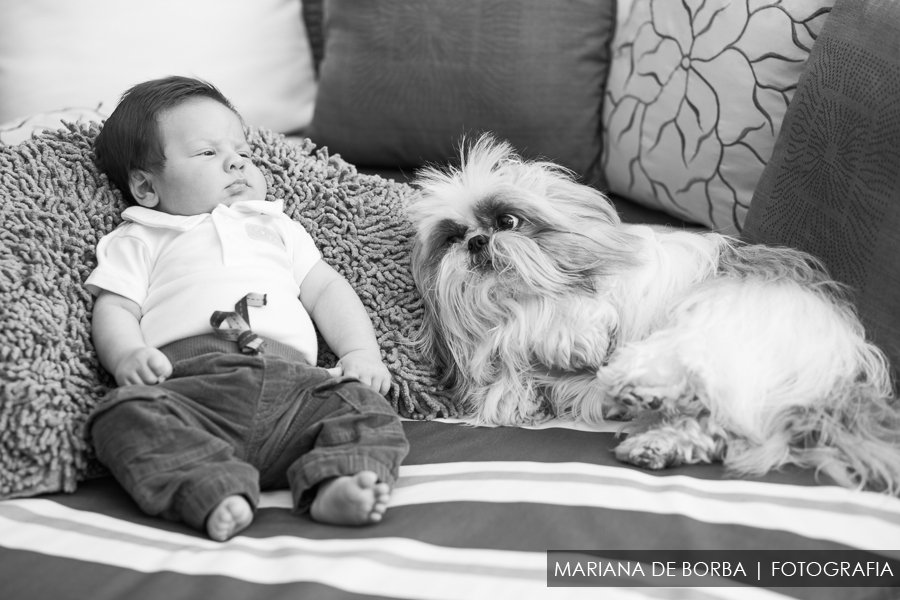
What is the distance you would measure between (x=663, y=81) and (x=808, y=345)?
102 cm

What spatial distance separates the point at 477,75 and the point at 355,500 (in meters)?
1.46

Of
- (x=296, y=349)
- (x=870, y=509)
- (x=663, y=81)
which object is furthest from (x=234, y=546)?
(x=663, y=81)

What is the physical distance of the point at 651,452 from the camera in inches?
50.6

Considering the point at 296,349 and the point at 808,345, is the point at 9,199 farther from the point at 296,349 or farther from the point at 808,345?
the point at 808,345

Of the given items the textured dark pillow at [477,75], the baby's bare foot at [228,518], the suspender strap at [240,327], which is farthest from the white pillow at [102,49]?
the baby's bare foot at [228,518]

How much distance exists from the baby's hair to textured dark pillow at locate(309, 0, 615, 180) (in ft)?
2.70

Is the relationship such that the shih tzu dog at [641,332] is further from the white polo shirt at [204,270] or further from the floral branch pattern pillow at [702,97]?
the floral branch pattern pillow at [702,97]

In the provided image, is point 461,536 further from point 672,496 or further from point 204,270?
point 204,270

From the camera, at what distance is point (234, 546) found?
1.14 meters

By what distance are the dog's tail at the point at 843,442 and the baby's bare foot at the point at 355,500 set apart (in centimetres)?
58

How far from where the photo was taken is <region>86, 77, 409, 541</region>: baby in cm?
119

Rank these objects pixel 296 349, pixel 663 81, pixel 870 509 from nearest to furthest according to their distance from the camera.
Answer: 1. pixel 870 509
2. pixel 296 349
3. pixel 663 81

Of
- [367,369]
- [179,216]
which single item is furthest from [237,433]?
[179,216]

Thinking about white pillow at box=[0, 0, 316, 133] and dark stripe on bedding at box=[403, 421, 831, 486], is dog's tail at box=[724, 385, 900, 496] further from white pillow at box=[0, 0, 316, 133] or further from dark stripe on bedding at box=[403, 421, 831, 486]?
white pillow at box=[0, 0, 316, 133]
